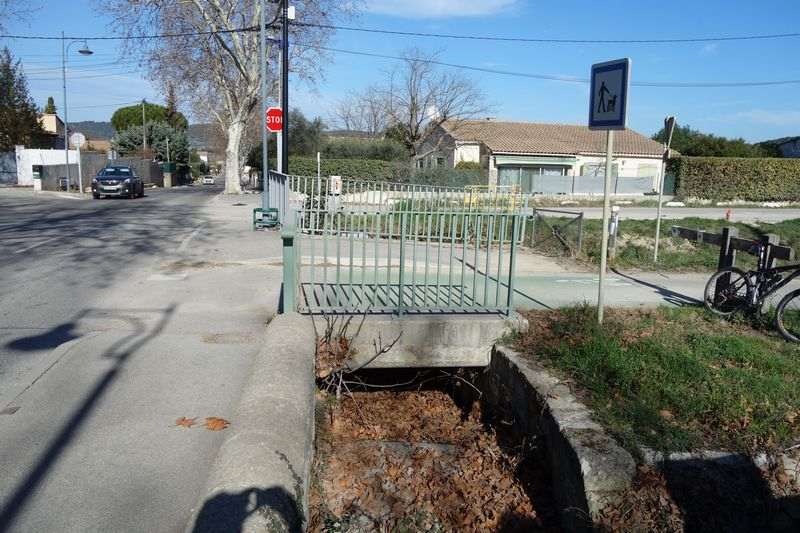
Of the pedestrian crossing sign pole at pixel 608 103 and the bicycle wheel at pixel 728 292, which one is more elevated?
the pedestrian crossing sign pole at pixel 608 103

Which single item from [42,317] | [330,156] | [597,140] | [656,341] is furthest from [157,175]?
[656,341]

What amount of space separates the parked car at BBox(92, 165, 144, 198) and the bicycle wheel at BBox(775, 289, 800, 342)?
1127 inches

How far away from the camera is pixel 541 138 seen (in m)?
48.2

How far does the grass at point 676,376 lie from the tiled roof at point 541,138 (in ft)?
124

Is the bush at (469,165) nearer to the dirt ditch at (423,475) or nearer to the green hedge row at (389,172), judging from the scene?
the green hedge row at (389,172)

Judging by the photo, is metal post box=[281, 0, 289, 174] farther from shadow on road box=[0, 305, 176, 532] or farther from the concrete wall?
the concrete wall

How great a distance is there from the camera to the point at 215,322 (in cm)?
707

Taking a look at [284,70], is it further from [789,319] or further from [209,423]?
[209,423]

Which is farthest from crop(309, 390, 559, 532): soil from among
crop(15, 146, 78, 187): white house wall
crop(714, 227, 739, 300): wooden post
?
crop(15, 146, 78, 187): white house wall

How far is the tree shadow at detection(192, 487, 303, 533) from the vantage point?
2760 mm

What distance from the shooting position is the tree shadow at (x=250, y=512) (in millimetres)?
2760

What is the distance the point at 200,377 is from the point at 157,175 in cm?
5086

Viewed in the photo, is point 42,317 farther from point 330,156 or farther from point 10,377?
point 330,156

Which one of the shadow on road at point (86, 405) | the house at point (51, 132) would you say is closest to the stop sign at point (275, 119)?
the shadow on road at point (86, 405)
